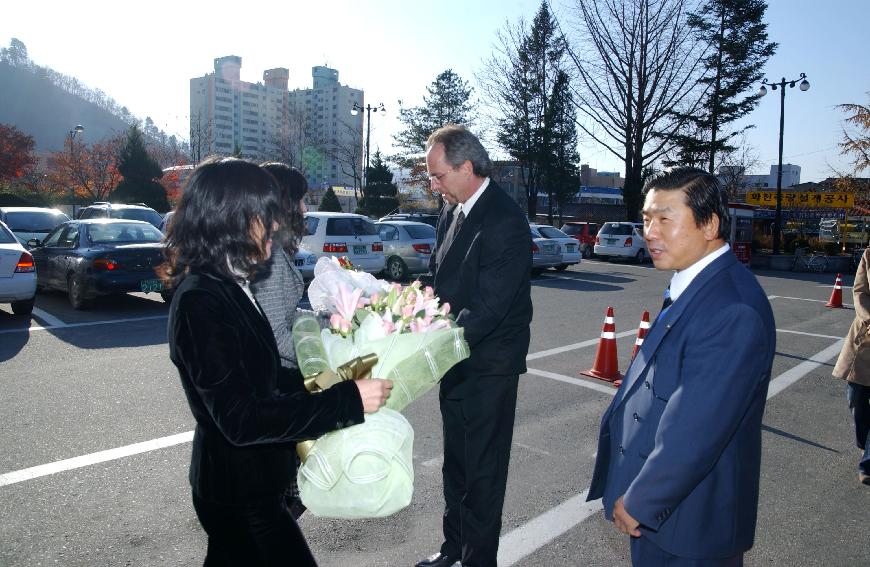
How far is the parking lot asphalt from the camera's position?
3500 mm

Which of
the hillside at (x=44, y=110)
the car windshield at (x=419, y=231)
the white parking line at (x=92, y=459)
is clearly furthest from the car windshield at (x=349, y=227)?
the hillside at (x=44, y=110)

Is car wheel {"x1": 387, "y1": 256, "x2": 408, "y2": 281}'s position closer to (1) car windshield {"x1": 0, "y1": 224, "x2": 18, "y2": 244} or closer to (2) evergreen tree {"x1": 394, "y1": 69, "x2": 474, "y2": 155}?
(1) car windshield {"x1": 0, "y1": 224, "x2": 18, "y2": 244}

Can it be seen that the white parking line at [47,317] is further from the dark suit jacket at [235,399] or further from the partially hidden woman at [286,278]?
the dark suit jacket at [235,399]

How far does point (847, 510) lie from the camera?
13.6ft

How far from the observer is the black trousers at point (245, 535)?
1882 millimetres

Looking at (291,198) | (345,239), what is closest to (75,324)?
(345,239)

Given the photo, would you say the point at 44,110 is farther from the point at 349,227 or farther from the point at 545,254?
the point at 349,227

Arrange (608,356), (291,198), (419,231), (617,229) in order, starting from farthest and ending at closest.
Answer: (617,229)
(419,231)
(608,356)
(291,198)

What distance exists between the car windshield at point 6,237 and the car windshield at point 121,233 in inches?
45.1

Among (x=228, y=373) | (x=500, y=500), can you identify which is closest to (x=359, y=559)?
(x=500, y=500)

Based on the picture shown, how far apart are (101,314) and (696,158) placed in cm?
3166

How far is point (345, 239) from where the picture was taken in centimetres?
1456

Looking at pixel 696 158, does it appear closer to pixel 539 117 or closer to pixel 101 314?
pixel 539 117

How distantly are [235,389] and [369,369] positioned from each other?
16.0 inches
